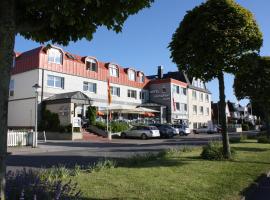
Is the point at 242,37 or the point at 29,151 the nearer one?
the point at 242,37

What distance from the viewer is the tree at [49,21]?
15.6 ft

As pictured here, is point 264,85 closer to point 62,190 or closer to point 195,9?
point 195,9

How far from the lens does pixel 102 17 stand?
18.2ft

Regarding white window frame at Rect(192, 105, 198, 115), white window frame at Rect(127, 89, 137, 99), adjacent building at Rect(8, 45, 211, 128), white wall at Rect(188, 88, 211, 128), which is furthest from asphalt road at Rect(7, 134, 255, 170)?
white window frame at Rect(192, 105, 198, 115)

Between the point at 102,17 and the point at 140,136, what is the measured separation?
3257cm

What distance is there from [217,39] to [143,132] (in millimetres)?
24791

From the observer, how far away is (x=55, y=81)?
39188 mm

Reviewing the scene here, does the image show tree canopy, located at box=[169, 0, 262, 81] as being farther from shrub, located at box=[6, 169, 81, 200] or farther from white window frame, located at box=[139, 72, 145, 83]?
white window frame, located at box=[139, 72, 145, 83]

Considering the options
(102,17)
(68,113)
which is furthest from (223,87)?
(68,113)

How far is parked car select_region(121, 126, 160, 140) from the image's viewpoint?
123ft

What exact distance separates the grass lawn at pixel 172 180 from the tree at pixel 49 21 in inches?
120

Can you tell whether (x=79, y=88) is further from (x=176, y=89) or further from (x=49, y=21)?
(x=49, y=21)

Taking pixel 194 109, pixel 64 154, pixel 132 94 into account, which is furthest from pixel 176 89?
pixel 64 154

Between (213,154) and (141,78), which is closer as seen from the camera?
(213,154)
